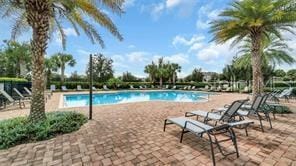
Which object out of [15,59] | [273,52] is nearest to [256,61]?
[273,52]

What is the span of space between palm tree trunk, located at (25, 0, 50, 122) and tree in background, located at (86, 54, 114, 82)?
3151cm

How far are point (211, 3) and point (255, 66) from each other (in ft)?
14.4

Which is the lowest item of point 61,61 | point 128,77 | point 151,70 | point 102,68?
point 128,77

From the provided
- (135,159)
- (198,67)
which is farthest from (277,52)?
(198,67)

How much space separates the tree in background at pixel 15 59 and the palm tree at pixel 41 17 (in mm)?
28922

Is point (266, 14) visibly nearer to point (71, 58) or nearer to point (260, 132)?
point (260, 132)

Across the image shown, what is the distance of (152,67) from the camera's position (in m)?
37.4

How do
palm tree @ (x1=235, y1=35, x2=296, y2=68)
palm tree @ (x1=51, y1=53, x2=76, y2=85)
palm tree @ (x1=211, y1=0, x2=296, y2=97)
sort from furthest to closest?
palm tree @ (x1=51, y1=53, x2=76, y2=85) → palm tree @ (x1=235, y1=35, x2=296, y2=68) → palm tree @ (x1=211, y1=0, x2=296, y2=97)

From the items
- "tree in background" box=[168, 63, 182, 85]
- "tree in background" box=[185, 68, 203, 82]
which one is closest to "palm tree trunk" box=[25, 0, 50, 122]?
"tree in background" box=[168, 63, 182, 85]

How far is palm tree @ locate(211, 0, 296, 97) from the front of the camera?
758 cm

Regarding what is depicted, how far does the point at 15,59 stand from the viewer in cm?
3161

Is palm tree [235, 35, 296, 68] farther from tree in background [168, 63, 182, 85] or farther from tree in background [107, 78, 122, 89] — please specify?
tree in background [168, 63, 182, 85]

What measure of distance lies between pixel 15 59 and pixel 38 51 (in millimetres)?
33115

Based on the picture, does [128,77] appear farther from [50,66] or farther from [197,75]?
[197,75]
